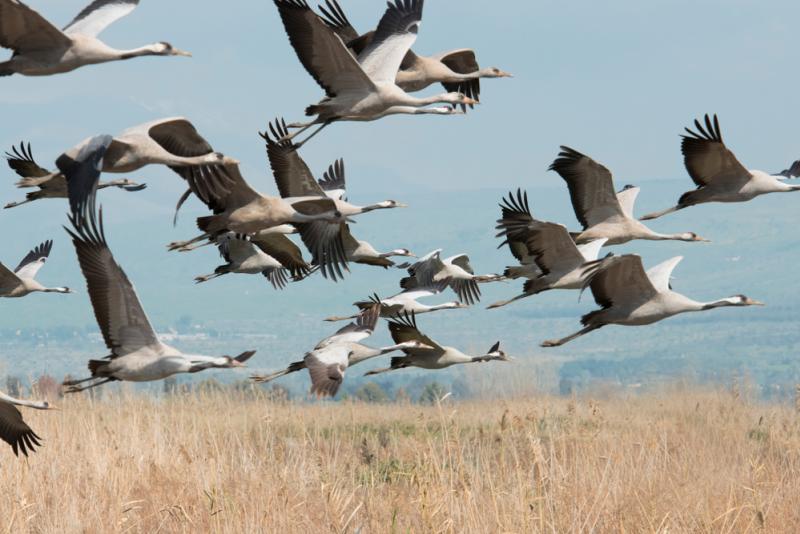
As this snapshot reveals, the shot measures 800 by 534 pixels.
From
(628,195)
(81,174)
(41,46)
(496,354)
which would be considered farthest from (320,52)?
(628,195)

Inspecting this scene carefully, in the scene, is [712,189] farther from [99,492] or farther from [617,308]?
[99,492]

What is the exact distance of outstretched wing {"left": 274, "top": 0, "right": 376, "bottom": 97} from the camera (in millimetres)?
8242

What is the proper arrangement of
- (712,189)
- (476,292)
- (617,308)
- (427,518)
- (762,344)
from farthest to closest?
(762,344) < (476,292) < (712,189) < (617,308) < (427,518)

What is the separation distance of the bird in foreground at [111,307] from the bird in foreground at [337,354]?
389mm

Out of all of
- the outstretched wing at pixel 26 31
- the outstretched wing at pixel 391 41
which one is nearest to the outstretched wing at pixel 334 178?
the outstretched wing at pixel 391 41

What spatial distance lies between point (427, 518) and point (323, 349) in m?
1.76

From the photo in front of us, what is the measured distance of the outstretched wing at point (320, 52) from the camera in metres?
8.24

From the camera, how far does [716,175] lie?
1030 cm

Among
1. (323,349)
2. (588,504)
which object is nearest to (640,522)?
(588,504)

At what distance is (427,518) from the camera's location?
581cm

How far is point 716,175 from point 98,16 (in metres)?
4.95

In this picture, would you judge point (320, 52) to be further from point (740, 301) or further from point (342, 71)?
point (740, 301)

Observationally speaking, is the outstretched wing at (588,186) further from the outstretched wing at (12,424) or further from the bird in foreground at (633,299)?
the outstretched wing at (12,424)

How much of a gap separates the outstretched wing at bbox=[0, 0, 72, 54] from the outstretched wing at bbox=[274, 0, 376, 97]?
1420mm
